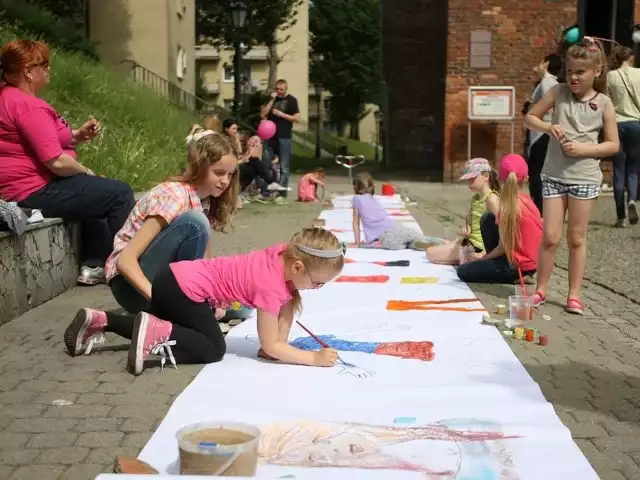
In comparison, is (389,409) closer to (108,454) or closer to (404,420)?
(404,420)

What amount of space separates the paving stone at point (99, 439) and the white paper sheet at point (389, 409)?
0.14m

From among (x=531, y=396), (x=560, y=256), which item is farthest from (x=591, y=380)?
(x=560, y=256)

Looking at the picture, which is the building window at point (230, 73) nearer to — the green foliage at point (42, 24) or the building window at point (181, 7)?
the building window at point (181, 7)

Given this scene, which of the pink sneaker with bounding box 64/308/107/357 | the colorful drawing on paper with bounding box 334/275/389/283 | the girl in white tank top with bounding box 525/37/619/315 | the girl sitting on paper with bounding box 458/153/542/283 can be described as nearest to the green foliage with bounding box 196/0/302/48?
the colorful drawing on paper with bounding box 334/275/389/283

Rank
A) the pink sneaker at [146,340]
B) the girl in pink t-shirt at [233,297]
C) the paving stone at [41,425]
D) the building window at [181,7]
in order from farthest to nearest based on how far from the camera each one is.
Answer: the building window at [181,7], the pink sneaker at [146,340], the girl in pink t-shirt at [233,297], the paving stone at [41,425]

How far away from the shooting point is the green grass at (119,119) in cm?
1119

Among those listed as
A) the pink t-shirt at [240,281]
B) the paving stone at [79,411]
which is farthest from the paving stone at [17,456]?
the pink t-shirt at [240,281]

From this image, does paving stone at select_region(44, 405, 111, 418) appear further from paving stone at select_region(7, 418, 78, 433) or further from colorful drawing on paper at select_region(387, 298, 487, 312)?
colorful drawing on paper at select_region(387, 298, 487, 312)

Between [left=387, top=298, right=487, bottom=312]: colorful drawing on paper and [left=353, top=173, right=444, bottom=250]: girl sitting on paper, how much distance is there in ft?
8.18

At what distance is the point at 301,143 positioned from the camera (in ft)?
179

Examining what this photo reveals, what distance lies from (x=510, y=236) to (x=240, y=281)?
8.96 ft

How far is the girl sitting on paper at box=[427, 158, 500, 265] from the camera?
6977 millimetres

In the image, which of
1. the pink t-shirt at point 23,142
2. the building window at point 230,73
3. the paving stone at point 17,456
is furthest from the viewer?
the building window at point 230,73

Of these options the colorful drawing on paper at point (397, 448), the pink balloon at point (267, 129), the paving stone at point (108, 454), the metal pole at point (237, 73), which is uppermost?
the metal pole at point (237, 73)
